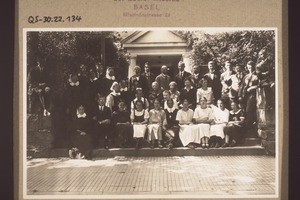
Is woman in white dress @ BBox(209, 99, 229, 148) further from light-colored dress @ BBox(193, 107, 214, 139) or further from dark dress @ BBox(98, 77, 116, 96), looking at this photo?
dark dress @ BBox(98, 77, 116, 96)

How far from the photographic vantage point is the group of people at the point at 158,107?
1.72 metres

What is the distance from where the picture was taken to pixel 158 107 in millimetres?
1734

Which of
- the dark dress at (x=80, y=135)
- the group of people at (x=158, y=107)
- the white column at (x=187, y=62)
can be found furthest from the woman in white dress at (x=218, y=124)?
the dark dress at (x=80, y=135)

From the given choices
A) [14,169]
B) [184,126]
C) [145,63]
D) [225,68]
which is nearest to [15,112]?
[14,169]

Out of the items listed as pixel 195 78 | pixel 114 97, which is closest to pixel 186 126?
pixel 195 78

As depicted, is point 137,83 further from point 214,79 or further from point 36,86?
point 36,86

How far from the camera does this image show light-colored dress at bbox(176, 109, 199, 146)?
1.73 meters

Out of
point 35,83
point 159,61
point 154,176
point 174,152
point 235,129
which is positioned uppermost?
point 159,61

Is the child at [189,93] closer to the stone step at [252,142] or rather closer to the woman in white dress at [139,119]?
the woman in white dress at [139,119]

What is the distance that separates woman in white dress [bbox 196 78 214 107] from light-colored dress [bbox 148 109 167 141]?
0.18 m

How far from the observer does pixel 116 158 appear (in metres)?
1.72

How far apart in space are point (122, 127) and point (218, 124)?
45cm

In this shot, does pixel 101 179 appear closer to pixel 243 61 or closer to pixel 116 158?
pixel 116 158

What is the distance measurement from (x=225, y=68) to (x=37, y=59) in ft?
2.84
